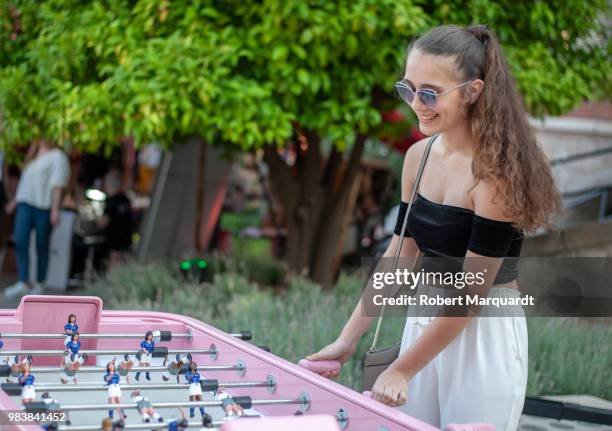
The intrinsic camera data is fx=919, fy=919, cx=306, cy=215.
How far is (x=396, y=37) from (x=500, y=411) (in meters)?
5.17

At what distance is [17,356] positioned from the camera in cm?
312

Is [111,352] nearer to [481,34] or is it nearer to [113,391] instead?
[113,391]

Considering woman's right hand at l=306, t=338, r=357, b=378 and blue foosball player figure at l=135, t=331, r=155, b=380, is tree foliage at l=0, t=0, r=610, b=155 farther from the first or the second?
woman's right hand at l=306, t=338, r=357, b=378

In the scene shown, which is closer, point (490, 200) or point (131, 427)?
point (131, 427)

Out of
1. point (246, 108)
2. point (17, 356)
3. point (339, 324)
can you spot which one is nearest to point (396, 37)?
point (246, 108)

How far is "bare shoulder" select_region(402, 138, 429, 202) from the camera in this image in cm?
308

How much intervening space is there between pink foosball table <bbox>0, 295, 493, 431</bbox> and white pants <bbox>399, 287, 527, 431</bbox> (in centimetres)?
46

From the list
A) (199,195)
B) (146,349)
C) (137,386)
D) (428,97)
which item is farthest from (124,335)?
(199,195)

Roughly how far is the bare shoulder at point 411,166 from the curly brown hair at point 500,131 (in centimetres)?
27

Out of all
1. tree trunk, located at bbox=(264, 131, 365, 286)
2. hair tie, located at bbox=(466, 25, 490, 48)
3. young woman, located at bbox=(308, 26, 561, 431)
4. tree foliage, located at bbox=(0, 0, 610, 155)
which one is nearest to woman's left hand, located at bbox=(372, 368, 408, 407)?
young woman, located at bbox=(308, 26, 561, 431)

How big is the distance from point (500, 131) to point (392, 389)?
2.72 ft

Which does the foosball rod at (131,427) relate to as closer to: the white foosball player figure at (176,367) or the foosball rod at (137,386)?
the foosball rod at (137,386)

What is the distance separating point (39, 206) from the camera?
995 centimetres

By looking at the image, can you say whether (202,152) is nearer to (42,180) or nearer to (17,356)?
(42,180)
